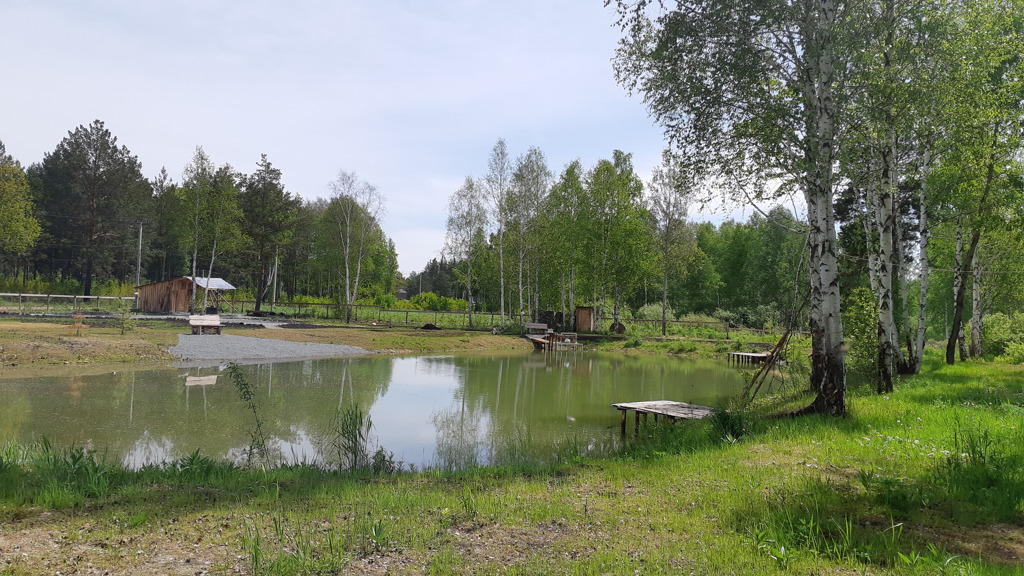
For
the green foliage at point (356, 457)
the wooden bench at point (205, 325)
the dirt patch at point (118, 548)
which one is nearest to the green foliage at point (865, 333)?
the green foliage at point (356, 457)

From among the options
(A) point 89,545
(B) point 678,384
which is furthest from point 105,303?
(A) point 89,545

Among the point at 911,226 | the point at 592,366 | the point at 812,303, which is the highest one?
the point at 911,226

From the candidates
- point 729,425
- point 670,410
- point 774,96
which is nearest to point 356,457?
point 729,425

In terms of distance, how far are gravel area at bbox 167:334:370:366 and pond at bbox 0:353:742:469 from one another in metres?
1.71

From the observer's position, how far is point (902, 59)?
1023 cm

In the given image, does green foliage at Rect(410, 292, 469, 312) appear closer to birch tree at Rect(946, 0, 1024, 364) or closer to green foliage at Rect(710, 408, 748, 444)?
birch tree at Rect(946, 0, 1024, 364)

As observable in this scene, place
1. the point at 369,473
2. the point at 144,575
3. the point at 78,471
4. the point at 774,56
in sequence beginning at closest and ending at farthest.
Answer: the point at 144,575 → the point at 78,471 → the point at 369,473 → the point at 774,56

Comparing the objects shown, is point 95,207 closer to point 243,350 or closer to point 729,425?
point 243,350

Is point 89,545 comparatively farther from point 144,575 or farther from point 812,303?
point 812,303

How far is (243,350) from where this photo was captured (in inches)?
842

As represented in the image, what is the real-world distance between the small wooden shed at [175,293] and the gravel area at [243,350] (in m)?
16.1

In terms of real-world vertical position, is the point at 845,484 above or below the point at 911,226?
below

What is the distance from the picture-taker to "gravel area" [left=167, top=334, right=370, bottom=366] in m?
19.3

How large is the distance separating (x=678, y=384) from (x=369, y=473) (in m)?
13.4
